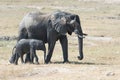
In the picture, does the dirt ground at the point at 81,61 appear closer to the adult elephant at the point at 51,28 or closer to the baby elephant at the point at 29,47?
the baby elephant at the point at 29,47

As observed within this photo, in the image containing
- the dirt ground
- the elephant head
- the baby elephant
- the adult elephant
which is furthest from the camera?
the adult elephant

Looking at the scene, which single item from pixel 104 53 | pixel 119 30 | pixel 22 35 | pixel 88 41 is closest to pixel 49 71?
pixel 22 35

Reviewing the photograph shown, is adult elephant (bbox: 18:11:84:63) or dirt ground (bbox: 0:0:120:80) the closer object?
dirt ground (bbox: 0:0:120:80)

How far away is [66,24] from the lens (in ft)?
72.2

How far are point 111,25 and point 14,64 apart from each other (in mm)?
26675

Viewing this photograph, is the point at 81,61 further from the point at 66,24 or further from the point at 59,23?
the point at 59,23

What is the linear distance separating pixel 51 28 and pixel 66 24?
27.2 inches

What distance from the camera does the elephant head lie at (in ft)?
71.3

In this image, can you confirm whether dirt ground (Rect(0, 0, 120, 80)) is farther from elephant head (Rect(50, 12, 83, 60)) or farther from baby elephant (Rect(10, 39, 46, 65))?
elephant head (Rect(50, 12, 83, 60))

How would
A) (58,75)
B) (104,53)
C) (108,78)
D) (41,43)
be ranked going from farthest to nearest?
(104,53) → (41,43) → (58,75) → (108,78)

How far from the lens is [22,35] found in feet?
75.9

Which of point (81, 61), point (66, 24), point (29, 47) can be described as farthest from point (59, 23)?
point (81, 61)

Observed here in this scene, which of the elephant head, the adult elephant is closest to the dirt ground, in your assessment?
the adult elephant

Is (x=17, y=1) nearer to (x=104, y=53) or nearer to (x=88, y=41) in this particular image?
(x=88, y=41)
